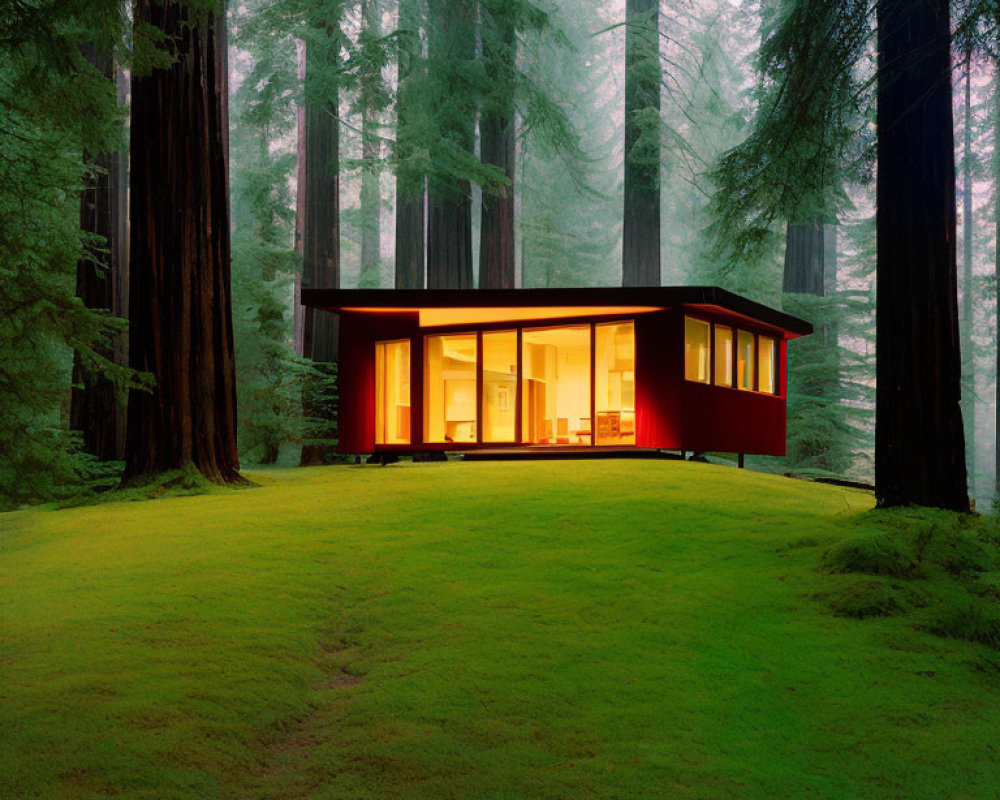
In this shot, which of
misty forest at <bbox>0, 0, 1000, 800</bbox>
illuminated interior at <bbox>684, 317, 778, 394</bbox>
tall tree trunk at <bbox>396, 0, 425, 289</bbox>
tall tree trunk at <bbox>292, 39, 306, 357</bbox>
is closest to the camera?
misty forest at <bbox>0, 0, 1000, 800</bbox>

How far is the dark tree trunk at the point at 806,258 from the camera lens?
18.2 m

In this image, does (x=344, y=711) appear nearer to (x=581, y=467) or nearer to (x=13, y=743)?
(x=13, y=743)

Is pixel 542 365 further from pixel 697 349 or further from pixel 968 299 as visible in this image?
pixel 968 299

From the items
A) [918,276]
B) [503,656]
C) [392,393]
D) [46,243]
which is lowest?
[503,656]

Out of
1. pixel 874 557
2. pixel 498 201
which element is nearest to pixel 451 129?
pixel 498 201

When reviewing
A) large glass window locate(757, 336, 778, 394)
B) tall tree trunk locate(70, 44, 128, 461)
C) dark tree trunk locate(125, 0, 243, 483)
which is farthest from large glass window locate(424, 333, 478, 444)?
dark tree trunk locate(125, 0, 243, 483)

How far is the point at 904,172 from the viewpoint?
638 cm

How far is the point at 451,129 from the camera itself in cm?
1477

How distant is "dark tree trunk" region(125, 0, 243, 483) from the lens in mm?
8047

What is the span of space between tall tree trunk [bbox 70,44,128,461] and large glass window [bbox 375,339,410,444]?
14.7 feet

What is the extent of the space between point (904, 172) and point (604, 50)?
30.1m

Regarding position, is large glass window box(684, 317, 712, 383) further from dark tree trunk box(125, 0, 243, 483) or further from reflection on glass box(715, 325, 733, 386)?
dark tree trunk box(125, 0, 243, 483)

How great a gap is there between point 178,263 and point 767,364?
10829 millimetres

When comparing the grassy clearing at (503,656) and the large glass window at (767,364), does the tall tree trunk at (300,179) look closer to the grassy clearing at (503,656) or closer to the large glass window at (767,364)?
the large glass window at (767,364)
